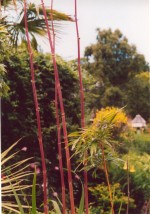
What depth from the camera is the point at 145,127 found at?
7160mm

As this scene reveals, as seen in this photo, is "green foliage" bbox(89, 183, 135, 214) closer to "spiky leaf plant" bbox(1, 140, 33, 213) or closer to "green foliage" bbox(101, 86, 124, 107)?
"spiky leaf plant" bbox(1, 140, 33, 213)

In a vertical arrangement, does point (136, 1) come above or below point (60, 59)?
above

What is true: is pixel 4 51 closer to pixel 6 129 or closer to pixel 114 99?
pixel 6 129

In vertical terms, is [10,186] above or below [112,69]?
below

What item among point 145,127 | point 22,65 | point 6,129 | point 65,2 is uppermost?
point 65,2

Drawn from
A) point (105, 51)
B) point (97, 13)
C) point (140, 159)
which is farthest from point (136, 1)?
point (105, 51)

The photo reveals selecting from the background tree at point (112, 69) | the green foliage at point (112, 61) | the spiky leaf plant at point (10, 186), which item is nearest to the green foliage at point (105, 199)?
the spiky leaf plant at point (10, 186)

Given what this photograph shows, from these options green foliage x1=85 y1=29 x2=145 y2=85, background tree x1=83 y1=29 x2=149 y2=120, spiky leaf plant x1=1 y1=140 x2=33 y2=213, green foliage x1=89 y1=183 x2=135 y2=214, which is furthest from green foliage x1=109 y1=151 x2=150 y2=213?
green foliage x1=85 y1=29 x2=145 y2=85

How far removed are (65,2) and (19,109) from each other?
4.07 feet

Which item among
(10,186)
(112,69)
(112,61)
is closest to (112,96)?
(112,69)

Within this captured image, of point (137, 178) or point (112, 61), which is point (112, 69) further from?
point (137, 178)

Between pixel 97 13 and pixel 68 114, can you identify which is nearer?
pixel 97 13

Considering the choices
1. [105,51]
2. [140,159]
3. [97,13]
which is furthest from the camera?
[105,51]

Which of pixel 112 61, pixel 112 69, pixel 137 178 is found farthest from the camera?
pixel 112 61
